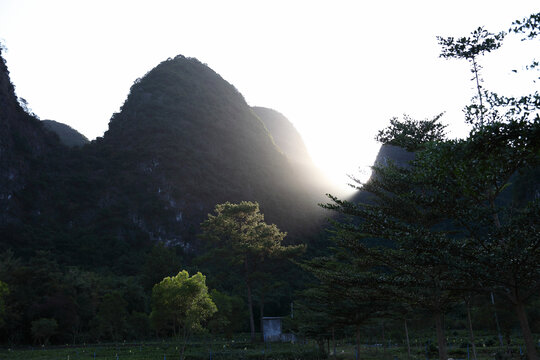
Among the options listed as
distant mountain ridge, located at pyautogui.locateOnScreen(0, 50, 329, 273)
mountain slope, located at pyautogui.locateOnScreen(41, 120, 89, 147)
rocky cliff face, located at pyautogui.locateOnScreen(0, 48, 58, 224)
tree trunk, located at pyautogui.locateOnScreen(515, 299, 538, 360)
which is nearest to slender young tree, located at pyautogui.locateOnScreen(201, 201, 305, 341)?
tree trunk, located at pyautogui.locateOnScreen(515, 299, 538, 360)

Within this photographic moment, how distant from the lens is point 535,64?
7.20 meters

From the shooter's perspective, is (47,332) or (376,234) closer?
(376,234)

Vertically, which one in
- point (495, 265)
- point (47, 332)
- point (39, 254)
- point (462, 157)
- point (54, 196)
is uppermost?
point (54, 196)

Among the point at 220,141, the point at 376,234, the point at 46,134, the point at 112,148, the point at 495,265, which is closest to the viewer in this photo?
the point at 495,265

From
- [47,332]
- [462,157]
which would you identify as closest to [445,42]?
[462,157]

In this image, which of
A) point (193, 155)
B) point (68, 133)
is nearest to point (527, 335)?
point (193, 155)

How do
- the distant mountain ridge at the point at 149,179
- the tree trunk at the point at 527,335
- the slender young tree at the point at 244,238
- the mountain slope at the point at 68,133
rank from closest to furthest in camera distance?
the tree trunk at the point at 527,335
the slender young tree at the point at 244,238
the distant mountain ridge at the point at 149,179
the mountain slope at the point at 68,133

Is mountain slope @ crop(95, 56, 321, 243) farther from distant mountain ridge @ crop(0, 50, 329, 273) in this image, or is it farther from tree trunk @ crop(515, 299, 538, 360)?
tree trunk @ crop(515, 299, 538, 360)

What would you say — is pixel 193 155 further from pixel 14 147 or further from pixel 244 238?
pixel 244 238

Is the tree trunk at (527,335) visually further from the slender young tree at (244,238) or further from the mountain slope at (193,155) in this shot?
the mountain slope at (193,155)

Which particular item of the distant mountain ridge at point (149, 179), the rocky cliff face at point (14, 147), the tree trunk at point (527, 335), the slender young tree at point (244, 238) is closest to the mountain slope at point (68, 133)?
the distant mountain ridge at point (149, 179)

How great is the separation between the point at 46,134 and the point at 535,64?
369ft

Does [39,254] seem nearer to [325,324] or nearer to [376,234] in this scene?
[325,324]

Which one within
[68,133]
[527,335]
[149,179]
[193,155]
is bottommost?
[527,335]
